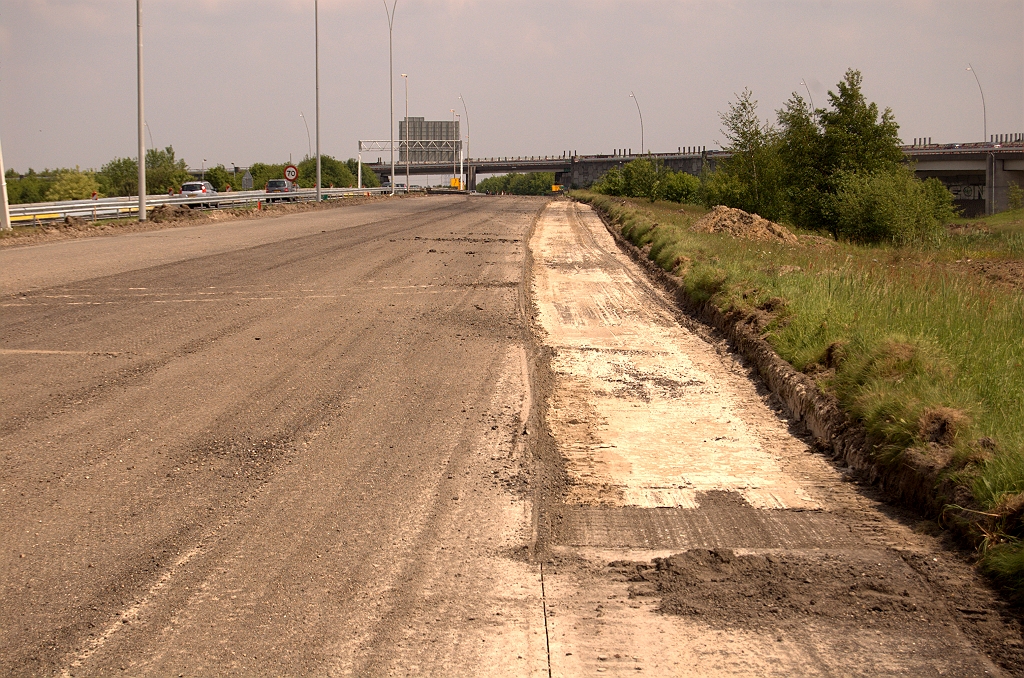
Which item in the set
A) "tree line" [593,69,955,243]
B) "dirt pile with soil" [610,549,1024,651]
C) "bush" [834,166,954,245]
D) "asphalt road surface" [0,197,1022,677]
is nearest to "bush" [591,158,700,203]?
"tree line" [593,69,955,243]

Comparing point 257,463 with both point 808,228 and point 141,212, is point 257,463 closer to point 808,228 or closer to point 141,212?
point 141,212

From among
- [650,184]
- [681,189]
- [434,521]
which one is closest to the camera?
[434,521]

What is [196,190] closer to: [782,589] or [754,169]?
[754,169]

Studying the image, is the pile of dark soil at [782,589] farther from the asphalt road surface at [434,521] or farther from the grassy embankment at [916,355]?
the grassy embankment at [916,355]

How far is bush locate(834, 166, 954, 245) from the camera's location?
3456cm

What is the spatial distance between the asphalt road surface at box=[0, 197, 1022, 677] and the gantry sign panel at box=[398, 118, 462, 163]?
131m

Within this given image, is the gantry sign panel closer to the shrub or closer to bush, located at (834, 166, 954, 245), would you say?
the shrub

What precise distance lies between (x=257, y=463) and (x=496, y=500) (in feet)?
6.08

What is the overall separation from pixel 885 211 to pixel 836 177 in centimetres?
909

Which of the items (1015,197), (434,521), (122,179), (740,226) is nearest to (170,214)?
(740,226)

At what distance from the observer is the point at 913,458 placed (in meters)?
6.48

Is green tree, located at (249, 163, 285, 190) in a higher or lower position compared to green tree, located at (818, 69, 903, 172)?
higher

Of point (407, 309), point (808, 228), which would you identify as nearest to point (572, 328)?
point (407, 309)

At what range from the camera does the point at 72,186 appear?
99750 mm
